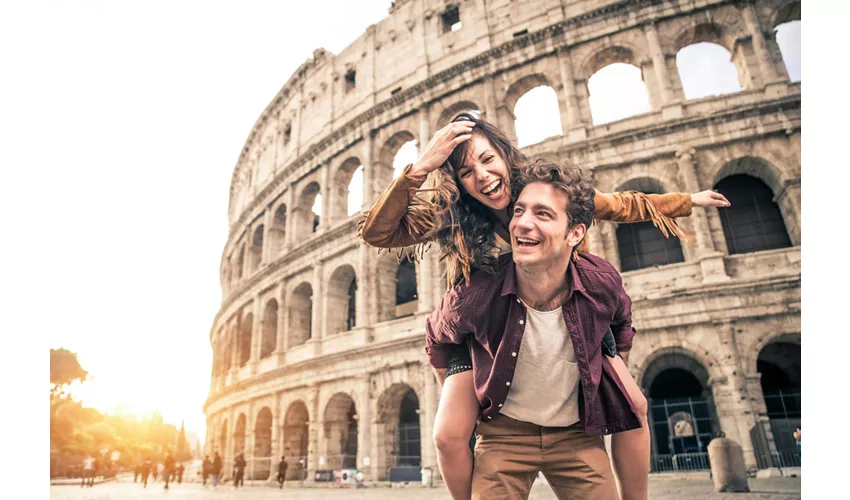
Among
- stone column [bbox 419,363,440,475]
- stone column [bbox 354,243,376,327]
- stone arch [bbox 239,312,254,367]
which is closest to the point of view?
stone column [bbox 419,363,440,475]

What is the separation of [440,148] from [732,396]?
11.1 metres

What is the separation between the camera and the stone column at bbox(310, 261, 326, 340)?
16.3m

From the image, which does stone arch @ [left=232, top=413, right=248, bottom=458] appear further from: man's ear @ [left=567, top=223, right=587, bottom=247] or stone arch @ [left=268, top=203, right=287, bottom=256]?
man's ear @ [left=567, top=223, right=587, bottom=247]

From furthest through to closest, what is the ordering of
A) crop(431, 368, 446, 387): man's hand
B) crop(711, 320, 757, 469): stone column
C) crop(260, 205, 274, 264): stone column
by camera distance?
crop(260, 205, 274, 264): stone column, crop(711, 320, 757, 469): stone column, crop(431, 368, 446, 387): man's hand

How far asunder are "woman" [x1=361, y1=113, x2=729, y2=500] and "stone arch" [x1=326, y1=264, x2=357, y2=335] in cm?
1453

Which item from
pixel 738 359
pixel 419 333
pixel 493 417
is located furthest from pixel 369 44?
pixel 493 417

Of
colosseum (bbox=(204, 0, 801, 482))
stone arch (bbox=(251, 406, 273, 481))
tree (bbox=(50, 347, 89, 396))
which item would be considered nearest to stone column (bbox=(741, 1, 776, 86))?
colosseum (bbox=(204, 0, 801, 482))

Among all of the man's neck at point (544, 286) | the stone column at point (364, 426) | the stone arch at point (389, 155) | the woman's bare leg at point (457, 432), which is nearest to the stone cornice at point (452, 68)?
the stone arch at point (389, 155)

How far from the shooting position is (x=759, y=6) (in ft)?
42.1

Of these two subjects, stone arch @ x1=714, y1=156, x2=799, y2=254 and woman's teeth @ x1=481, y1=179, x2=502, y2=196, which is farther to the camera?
stone arch @ x1=714, y1=156, x2=799, y2=254

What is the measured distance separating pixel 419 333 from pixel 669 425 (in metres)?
6.39
